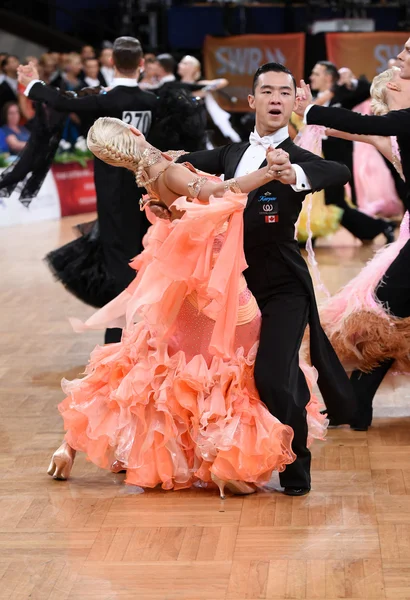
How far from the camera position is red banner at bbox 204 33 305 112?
47.1ft

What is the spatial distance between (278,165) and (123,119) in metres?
2.30

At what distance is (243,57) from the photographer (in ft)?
47.9


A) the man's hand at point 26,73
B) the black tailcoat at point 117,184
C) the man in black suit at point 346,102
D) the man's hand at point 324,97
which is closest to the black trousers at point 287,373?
the black tailcoat at point 117,184

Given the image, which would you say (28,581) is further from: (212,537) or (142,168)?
(142,168)

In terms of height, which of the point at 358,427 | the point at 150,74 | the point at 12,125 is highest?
the point at 150,74

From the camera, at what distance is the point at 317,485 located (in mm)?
3779

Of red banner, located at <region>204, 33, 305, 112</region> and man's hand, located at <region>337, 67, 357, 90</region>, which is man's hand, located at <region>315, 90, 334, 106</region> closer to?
Answer: man's hand, located at <region>337, 67, 357, 90</region>

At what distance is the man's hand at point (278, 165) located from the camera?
11.0 ft

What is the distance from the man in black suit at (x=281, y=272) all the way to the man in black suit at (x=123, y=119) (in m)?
1.75

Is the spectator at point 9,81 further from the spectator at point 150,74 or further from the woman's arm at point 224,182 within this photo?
the woman's arm at point 224,182

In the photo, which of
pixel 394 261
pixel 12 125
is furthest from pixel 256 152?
pixel 12 125

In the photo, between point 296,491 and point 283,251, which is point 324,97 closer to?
point 283,251

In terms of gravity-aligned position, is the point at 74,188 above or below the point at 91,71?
below

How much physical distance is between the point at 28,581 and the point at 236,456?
87 centimetres
